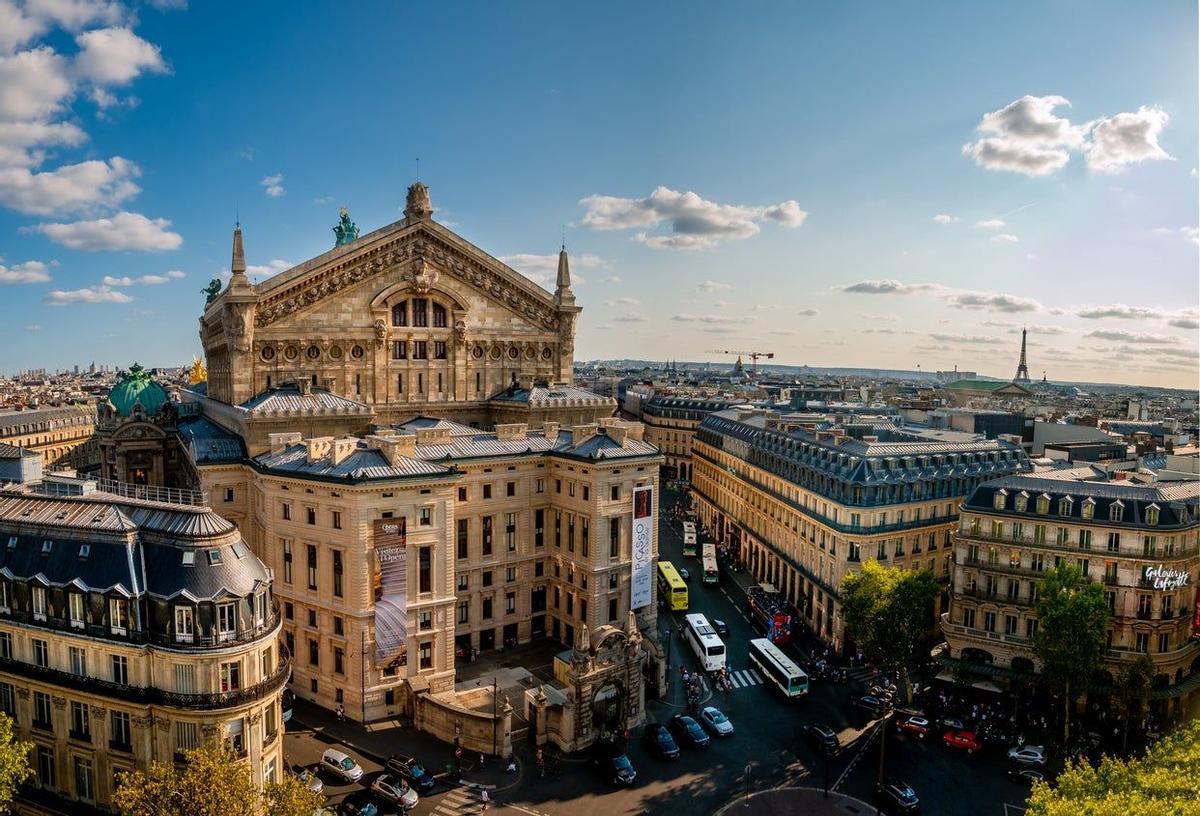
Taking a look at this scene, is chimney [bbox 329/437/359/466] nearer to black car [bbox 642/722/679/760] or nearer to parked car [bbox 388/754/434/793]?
parked car [bbox 388/754/434/793]

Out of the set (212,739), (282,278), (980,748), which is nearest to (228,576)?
(212,739)

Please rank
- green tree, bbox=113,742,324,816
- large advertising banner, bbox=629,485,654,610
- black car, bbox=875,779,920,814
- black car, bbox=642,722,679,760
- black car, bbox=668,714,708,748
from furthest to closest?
large advertising banner, bbox=629,485,654,610 → black car, bbox=668,714,708,748 → black car, bbox=642,722,679,760 → black car, bbox=875,779,920,814 → green tree, bbox=113,742,324,816

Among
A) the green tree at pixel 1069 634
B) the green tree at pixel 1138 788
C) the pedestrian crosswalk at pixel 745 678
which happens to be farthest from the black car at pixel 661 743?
the green tree at pixel 1069 634

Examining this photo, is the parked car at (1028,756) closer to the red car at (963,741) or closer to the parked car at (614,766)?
the red car at (963,741)

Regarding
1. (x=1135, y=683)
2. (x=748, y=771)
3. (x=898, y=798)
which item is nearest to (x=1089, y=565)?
(x=1135, y=683)

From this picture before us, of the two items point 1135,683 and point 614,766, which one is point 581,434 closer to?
point 614,766

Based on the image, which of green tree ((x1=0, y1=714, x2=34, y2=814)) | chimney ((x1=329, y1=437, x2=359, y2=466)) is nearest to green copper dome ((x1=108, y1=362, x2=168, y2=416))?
chimney ((x1=329, y1=437, x2=359, y2=466))
